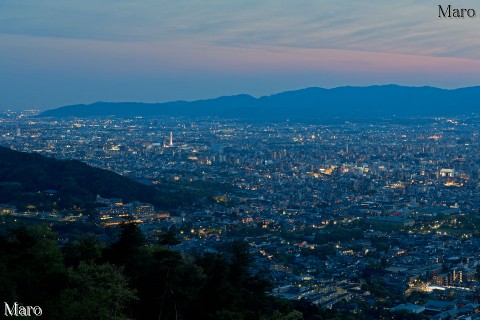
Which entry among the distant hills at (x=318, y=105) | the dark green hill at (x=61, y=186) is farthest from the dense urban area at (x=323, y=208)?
the distant hills at (x=318, y=105)

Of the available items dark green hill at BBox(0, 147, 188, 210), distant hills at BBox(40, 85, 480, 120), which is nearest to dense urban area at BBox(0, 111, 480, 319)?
dark green hill at BBox(0, 147, 188, 210)

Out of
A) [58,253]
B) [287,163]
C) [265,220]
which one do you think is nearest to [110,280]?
[58,253]

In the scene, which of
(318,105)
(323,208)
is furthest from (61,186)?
(318,105)

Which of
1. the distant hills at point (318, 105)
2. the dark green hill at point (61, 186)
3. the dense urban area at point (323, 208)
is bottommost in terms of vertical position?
the dense urban area at point (323, 208)

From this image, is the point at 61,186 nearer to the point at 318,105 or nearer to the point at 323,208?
the point at 323,208

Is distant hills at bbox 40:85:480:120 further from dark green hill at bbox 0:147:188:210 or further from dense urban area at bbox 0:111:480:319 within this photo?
dark green hill at bbox 0:147:188:210

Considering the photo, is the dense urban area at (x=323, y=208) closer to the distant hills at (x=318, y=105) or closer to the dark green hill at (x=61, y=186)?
the dark green hill at (x=61, y=186)
